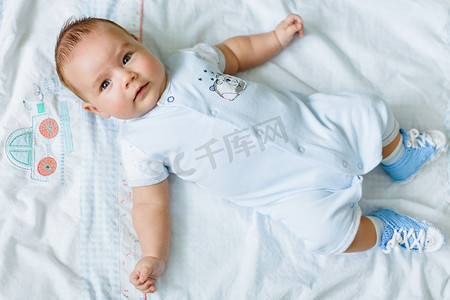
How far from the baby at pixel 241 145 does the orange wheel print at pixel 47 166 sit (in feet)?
0.71

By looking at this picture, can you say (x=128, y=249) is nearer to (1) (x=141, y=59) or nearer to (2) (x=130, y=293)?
(2) (x=130, y=293)

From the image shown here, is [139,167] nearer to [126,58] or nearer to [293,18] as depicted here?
[126,58]

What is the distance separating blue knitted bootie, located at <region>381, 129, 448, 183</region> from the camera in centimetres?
133

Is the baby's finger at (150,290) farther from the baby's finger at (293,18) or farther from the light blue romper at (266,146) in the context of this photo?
the baby's finger at (293,18)

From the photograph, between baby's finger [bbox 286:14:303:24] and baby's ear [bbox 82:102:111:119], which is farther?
baby's finger [bbox 286:14:303:24]

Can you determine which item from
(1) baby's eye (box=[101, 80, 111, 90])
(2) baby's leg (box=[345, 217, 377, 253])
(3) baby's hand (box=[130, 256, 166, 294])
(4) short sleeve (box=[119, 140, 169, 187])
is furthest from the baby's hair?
(2) baby's leg (box=[345, 217, 377, 253])

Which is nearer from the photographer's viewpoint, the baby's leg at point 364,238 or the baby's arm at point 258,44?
the baby's leg at point 364,238

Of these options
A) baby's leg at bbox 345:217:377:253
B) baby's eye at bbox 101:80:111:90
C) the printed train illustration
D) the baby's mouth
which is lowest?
baby's leg at bbox 345:217:377:253

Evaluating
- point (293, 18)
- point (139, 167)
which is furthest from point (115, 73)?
point (293, 18)

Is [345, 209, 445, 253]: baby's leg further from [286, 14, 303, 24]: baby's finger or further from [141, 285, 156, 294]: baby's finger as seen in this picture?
[286, 14, 303, 24]: baby's finger

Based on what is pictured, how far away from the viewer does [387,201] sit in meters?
1.38

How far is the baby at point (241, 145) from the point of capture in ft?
3.99

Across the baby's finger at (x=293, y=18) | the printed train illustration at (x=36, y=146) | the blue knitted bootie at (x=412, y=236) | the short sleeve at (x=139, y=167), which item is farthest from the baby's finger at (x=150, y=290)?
the baby's finger at (x=293, y=18)

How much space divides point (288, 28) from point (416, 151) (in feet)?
1.81
